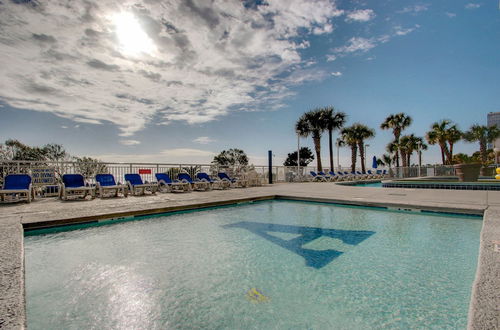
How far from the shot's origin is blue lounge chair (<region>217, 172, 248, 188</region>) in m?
12.1

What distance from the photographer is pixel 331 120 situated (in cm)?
2514

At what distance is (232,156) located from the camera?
56.2 metres

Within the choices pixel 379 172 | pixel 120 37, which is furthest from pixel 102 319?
pixel 379 172

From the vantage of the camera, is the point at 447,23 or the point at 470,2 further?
the point at 447,23

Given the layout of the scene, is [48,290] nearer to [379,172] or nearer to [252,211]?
[252,211]

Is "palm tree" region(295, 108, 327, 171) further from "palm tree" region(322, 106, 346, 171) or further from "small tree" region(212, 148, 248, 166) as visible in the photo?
"small tree" region(212, 148, 248, 166)

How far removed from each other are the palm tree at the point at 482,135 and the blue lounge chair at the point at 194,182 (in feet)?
108

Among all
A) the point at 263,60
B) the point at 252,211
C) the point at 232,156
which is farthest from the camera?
the point at 232,156

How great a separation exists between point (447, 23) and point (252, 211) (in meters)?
9.98

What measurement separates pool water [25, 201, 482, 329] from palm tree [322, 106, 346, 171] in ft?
69.8

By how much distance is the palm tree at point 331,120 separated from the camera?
25.1m

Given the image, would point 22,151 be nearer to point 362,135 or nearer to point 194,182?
point 194,182

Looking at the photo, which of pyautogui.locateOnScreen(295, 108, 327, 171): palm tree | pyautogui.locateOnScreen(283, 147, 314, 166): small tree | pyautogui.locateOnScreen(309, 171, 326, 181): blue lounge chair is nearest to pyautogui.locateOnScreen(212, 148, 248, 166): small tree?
pyautogui.locateOnScreen(283, 147, 314, 166): small tree

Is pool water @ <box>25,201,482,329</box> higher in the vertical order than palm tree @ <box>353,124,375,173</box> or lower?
lower
